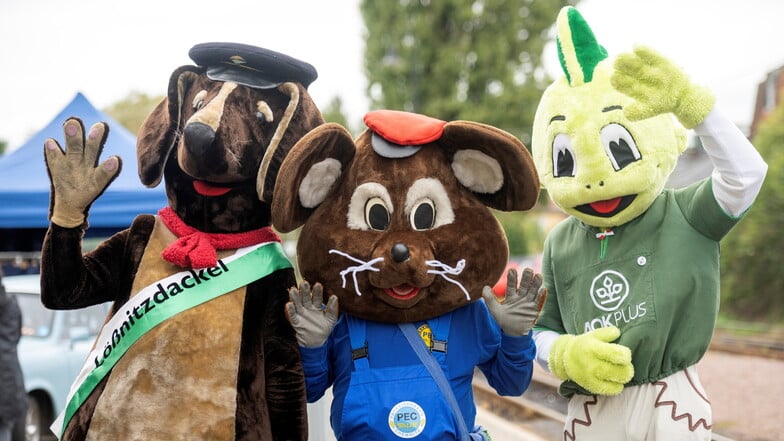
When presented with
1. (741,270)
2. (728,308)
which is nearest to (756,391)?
(741,270)

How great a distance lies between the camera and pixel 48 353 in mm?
6379

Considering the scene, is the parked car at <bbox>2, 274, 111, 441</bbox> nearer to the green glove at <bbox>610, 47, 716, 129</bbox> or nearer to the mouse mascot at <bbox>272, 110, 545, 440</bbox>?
the mouse mascot at <bbox>272, 110, 545, 440</bbox>

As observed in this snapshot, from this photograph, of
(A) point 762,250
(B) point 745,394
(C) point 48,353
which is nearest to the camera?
(C) point 48,353

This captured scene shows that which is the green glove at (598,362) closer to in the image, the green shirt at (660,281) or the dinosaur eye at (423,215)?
the green shirt at (660,281)

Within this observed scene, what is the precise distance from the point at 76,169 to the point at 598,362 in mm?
2075

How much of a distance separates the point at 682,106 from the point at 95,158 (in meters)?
2.12

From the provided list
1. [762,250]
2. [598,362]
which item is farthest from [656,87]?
[762,250]

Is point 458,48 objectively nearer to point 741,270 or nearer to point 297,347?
point 741,270

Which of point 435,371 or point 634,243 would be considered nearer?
point 435,371

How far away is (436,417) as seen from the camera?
2.59 meters

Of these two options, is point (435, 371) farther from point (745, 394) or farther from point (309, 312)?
point (745, 394)

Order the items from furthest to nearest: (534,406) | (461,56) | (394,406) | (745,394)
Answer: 1. (461,56)
2. (745,394)
3. (534,406)
4. (394,406)

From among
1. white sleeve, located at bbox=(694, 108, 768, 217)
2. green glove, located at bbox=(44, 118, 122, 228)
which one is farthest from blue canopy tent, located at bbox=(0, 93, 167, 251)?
white sleeve, located at bbox=(694, 108, 768, 217)

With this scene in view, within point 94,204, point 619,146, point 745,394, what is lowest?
point 745,394
